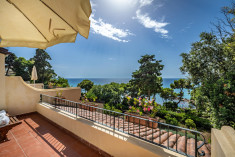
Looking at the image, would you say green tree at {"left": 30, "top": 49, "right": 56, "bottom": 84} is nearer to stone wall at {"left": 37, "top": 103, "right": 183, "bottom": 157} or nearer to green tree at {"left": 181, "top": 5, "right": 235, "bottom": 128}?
stone wall at {"left": 37, "top": 103, "right": 183, "bottom": 157}

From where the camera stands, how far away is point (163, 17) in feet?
58.1

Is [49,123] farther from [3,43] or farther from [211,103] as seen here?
[211,103]

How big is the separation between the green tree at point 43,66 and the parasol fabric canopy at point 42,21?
70.8 feet

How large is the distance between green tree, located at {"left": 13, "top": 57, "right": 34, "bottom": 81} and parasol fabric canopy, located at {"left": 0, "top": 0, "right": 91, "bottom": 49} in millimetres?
21999

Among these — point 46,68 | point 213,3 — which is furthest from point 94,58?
point 213,3

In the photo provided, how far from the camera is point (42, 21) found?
1556 mm

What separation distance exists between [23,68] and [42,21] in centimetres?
2375

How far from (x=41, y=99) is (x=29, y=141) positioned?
301cm

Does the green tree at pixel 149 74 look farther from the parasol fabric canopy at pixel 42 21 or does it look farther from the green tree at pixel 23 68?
the green tree at pixel 23 68

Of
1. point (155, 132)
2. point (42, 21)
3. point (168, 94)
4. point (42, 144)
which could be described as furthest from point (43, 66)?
Result: point (168, 94)

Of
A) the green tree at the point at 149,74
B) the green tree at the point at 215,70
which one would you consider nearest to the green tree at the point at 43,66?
the green tree at the point at 149,74

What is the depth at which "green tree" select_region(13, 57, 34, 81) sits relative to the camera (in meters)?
18.6

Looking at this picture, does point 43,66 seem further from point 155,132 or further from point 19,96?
point 155,132

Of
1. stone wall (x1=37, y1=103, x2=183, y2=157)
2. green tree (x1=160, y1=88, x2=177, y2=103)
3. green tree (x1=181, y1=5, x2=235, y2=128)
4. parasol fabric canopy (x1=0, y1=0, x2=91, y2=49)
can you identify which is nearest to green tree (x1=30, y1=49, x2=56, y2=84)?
stone wall (x1=37, y1=103, x2=183, y2=157)
